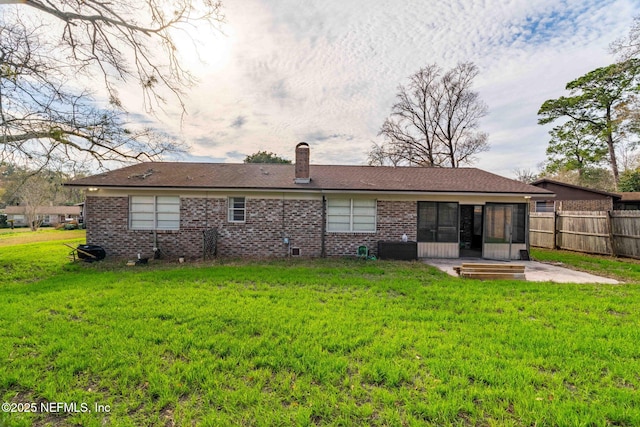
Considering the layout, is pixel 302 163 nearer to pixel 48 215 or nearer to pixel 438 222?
pixel 438 222

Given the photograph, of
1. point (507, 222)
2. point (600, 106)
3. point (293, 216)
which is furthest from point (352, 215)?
point (600, 106)

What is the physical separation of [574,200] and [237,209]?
2107 centimetres

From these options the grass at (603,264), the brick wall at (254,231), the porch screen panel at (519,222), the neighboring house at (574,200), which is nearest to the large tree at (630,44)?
the neighboring house at (574,200)

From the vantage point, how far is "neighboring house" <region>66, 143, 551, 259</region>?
10.6 metres

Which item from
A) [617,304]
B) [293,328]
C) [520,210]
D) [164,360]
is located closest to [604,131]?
[520,210]

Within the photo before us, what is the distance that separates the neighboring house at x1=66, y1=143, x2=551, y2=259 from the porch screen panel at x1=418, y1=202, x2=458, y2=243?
4 centimetres

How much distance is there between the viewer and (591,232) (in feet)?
39.5

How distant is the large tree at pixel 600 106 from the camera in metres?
19.6

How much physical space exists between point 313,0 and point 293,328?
31.3 feet

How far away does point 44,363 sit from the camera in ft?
11.1

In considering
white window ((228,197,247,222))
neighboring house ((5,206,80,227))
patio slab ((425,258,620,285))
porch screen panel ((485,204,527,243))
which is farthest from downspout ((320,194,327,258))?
neighboring house ((5,206,80,227))

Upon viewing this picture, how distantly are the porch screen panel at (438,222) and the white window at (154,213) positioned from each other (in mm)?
9798

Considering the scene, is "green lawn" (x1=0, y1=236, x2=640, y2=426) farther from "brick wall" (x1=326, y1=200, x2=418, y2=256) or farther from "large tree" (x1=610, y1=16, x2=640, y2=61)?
"large tree" (x1=610, y1=16, x2=640, y2=61)

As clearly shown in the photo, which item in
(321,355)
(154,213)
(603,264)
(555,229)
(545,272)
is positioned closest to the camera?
(321,355)
